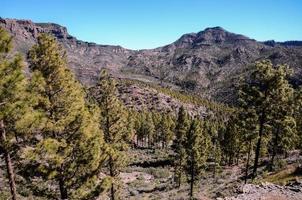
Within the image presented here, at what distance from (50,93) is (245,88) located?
17.9 meters

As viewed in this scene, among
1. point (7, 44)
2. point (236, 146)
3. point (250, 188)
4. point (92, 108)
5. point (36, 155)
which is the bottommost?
point (236, 146)

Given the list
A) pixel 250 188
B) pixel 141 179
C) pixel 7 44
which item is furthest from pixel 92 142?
pixel 141 179

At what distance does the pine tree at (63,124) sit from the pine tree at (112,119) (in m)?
8.74

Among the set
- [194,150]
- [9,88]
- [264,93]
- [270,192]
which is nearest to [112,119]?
[264,93]

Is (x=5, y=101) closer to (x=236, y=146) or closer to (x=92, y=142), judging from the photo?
(x=92, y=142)

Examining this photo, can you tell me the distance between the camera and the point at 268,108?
105 ft

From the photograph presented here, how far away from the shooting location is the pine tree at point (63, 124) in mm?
20469

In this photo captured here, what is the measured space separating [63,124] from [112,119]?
11.1 meters

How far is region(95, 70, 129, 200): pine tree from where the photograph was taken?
31.2 meters

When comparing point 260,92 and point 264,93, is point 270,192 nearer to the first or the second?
point 260,92

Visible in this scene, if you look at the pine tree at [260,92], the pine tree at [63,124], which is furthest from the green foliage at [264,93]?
the pine tree at [63,124]

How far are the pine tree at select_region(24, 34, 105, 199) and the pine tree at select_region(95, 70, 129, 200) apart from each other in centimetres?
874

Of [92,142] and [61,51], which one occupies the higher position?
[61,51]

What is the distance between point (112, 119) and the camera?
105ft
